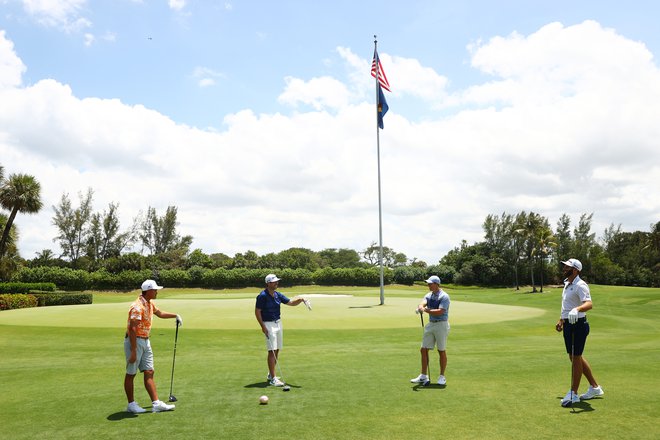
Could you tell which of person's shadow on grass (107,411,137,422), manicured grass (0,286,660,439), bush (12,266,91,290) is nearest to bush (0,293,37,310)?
manicured grass (0,286,660,439)

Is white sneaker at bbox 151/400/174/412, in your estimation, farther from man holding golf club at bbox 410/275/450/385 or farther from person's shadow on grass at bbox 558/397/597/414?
person's shadow on grass at bbox 558/397/597/414

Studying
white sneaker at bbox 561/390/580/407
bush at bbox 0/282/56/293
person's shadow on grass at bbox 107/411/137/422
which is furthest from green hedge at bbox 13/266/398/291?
white sneaker at bbox 561/390/580/407

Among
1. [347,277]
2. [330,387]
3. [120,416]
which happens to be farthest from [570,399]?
[347,277]

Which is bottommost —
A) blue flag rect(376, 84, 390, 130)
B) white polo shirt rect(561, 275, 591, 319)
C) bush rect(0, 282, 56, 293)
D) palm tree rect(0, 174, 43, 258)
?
bush rect(0, 282, 56, 293)

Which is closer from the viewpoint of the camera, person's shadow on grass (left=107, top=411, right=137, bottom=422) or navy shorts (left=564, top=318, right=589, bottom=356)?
person's shadow on grass (left=107, top=411, right=137, bottom=422)

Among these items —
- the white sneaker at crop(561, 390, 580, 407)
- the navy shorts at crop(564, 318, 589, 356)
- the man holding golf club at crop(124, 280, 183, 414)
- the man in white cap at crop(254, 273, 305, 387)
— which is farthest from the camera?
the man in white cap at crop(254, 273, 305, 387)

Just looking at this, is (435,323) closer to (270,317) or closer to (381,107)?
(270,317)

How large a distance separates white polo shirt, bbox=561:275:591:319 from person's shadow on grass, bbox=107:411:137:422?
8.02 m

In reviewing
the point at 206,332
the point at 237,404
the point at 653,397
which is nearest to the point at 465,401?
the point at 653,397

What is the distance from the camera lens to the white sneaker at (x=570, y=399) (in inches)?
362

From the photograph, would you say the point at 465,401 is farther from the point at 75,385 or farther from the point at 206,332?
the point at 206,332

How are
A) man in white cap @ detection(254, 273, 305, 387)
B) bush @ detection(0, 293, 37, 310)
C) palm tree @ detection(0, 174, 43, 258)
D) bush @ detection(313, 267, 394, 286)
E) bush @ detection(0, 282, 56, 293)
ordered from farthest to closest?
bush @ detection(313, 267, 394, 286) < palm tree @ detection(0, 174, 43, 258) < bush @ detection(0, 282, 56, 293) < bush @ detection(0, 293, 37, 310) < man in white cap @ detection(254, 273, 305, 387)

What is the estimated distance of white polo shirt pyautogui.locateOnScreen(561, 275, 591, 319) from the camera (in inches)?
372

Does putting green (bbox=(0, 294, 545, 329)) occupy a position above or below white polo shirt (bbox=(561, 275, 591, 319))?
below
